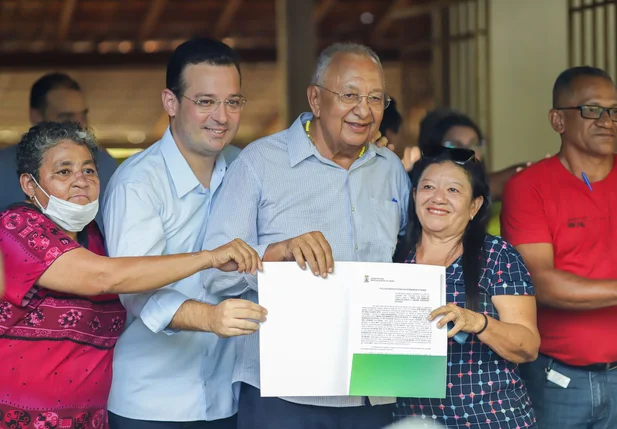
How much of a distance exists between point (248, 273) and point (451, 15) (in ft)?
19.2

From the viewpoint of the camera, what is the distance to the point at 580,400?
3.11 m

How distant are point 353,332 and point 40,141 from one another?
1056 mm

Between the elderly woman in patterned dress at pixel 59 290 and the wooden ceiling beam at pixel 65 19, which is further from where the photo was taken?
the wooden ceiling beam at pixel 65 19

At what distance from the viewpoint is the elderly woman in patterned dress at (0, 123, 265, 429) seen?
93.2 inches

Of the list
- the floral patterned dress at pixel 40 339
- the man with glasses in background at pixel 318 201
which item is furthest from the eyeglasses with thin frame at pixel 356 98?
the floral patterned dress at pixel 40 339

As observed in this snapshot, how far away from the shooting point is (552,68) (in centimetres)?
654

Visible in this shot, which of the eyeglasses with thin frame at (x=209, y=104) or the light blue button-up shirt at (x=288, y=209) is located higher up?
the eyeglasses with thin frame at (x=209, y=104)

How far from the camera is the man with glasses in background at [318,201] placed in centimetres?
259

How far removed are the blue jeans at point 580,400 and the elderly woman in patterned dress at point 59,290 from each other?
1.31 m

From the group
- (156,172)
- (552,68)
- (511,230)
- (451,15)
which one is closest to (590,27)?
(552,68)

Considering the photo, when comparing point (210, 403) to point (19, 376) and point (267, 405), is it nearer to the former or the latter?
point (267, 405)

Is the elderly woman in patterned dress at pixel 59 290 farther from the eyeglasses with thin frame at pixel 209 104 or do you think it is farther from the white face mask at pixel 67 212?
the eyeglasses with thin frame at pixel 209 104

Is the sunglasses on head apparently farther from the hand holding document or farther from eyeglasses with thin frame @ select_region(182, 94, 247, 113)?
eyeglasses with thin frame @ select_region(182, 94, 247, 113)

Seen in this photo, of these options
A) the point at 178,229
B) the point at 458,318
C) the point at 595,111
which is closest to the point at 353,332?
the point at 458,318
